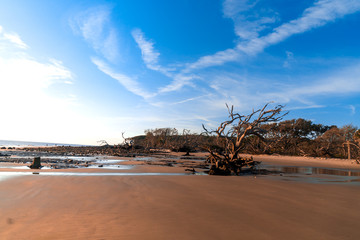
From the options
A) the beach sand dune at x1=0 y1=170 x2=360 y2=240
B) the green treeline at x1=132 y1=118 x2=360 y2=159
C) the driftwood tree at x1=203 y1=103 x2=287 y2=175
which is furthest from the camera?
the green treeline at x1=132 y1=118 x2=360 y2=159

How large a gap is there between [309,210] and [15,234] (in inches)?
196

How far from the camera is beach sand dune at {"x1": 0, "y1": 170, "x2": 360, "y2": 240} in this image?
291cm

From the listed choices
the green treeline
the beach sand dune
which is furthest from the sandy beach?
the green treeline

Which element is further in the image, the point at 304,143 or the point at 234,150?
the point at 304,143

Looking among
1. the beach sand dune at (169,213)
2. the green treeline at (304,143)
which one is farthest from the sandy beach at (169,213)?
the green treeline at (304,143)

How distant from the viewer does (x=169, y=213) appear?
3.73 m

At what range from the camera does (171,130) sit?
1772 inches

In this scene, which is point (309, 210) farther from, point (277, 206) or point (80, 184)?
point (80, 184)

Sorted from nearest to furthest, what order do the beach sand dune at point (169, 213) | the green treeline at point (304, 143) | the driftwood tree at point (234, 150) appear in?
the beach sand dune at point (169, 213) < the driftwood tree at point (234, 150) < the green treeline at point (304, 143)

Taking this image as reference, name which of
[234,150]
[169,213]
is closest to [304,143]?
[234,150]

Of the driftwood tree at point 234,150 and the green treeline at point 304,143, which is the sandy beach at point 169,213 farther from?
the green treeline at point 304,143

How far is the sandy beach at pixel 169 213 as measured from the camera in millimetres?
2908

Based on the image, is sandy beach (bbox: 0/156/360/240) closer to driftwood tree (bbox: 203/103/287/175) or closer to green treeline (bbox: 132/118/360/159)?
driftwood tree (bbox: 203/103/287/175)

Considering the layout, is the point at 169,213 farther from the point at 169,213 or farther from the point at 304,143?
the point at 304,143
